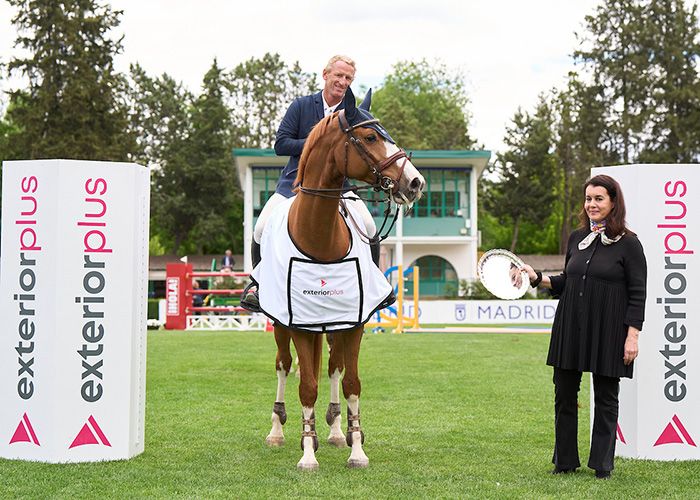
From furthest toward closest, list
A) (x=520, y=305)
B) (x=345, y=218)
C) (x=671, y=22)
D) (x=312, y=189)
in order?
(x=671, y=22) → (x=520, y=305) → (x=345, y=218) → (x=312, y=189)

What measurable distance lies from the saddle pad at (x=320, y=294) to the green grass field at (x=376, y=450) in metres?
1.07

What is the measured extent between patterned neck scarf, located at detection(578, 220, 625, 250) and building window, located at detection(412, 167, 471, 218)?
40.0 metres

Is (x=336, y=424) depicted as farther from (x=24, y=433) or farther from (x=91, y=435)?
(x=24, y=433)

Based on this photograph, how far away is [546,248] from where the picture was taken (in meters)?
72.6

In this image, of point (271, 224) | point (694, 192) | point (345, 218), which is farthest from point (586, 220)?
point (271, 224)

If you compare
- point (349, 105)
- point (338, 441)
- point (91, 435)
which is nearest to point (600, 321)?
point (349, 105)

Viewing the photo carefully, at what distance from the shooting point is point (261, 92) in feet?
217

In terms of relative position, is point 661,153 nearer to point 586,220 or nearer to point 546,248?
point 546,248

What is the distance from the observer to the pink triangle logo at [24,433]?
660 centimetres

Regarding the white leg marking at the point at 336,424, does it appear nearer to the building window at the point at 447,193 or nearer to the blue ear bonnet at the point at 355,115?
the blue ear bonnet at the point at 355,115

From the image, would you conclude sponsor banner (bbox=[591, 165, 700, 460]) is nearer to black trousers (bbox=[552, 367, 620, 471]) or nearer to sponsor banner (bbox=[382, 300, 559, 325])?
black trousers (bbox=[552, 367, 620, 471])

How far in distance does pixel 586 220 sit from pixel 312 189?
6.41ft

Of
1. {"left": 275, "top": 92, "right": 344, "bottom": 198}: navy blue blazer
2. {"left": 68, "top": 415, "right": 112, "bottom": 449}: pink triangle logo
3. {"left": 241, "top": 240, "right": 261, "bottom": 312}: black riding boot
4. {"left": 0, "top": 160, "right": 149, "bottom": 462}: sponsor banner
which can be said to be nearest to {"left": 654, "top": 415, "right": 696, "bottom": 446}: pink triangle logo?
{"left": 241, "top": 240, "right": 261, "bottom": 312}: black riding boot

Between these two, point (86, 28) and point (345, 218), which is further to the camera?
point (86, 28)
